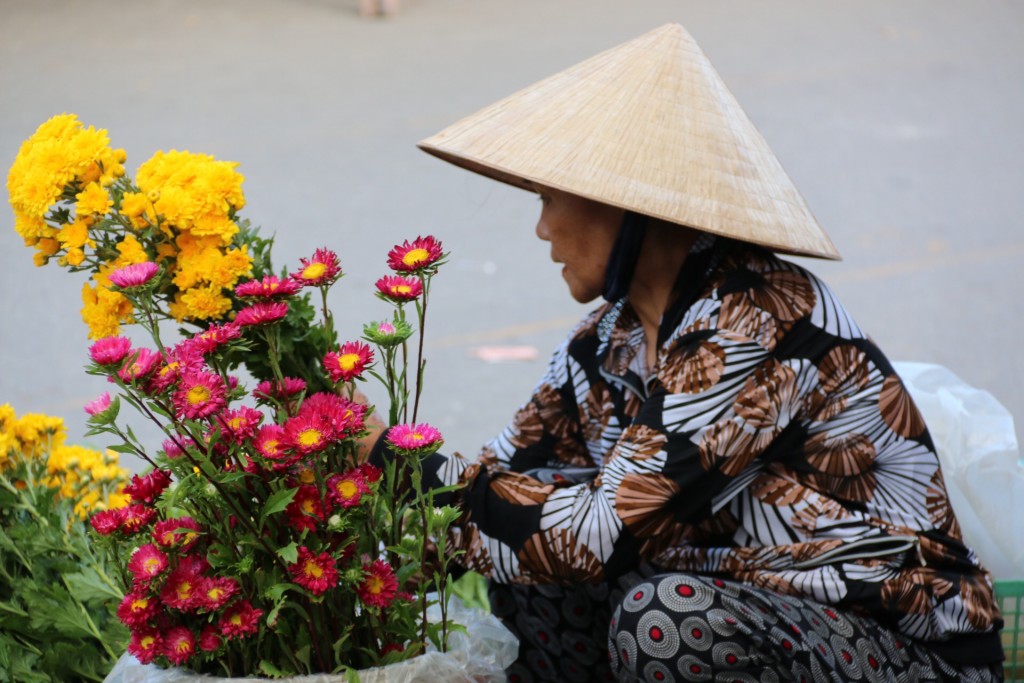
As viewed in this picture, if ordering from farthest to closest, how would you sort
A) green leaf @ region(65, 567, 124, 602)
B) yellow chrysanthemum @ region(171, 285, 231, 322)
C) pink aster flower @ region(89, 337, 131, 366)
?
green leaf @ region(65, 567, 124, 602)
yellow chrysanthemum @ region(171, 285, 231, 322)
pink aster flower @ region(89, 337, 131, 366)

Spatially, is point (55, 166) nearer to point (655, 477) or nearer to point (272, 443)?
point (272, 443)

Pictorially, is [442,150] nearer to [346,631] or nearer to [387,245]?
[346,631]

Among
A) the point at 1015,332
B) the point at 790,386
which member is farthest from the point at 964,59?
the point at 790,386

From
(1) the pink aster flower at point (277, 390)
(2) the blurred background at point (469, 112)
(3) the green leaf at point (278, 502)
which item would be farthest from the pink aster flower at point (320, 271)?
(2) the blurred background at point (469, 112)

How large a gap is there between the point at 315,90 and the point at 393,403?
4693mm

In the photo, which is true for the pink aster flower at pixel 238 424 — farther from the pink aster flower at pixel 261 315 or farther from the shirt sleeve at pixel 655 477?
the shirt sleeve at pixel 655 477

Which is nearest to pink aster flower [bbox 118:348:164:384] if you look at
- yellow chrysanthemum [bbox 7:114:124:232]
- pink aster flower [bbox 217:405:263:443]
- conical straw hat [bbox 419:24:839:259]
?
pink aster flower [bbox 217:405:263:443]

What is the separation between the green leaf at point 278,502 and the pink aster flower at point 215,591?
7cm

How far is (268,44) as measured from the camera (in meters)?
6.39

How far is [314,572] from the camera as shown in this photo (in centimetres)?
119

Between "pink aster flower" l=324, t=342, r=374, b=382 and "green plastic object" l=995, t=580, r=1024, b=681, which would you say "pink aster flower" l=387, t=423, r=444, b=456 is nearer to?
"pink aster flower" l=324, t=342, r=374, b=382

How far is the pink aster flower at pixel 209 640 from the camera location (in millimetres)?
1197

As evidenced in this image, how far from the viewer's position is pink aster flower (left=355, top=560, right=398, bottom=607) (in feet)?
4.06

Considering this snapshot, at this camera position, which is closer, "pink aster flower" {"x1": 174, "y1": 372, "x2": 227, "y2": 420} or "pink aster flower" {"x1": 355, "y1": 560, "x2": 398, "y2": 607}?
"pink aster flower" {"x1": 174, "y1": 372, "x2": 227, "y2": 420}
